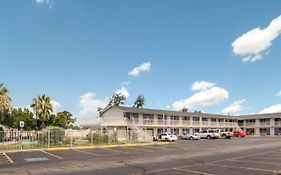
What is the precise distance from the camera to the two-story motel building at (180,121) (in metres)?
52.3

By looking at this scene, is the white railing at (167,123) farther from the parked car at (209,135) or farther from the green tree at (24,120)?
the green tree at (24,120)

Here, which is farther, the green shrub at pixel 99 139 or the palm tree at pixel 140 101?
the palm tree at pixel 140 101

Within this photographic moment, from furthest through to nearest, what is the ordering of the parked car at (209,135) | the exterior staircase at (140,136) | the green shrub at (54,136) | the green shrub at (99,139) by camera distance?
the parked car at (209,135)
the exterior staircase at (140,136)
the green shrub at (99,139)
the green shrub at (54,136)

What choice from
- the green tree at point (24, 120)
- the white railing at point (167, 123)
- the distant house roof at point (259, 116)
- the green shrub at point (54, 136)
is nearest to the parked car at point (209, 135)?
the white railing at point (167, 123)

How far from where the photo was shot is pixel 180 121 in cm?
6359

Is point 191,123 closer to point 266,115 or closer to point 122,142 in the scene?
point 266,115

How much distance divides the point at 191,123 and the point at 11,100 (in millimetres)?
34007

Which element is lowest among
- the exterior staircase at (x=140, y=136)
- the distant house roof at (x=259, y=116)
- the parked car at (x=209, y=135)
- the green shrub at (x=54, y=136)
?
the parked car at (x=209, y=135)

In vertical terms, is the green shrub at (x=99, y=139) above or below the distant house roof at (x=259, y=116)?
below

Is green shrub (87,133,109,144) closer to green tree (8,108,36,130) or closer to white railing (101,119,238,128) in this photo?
white railing (101,119,238,128)

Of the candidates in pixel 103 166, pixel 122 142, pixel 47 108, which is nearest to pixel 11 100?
pixel 47 108

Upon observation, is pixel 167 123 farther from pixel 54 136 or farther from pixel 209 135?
pixel 54 136

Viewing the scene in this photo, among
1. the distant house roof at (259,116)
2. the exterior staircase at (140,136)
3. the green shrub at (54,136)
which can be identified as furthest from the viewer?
the distant house roof at (259,116)

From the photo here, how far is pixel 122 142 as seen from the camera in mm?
38344
